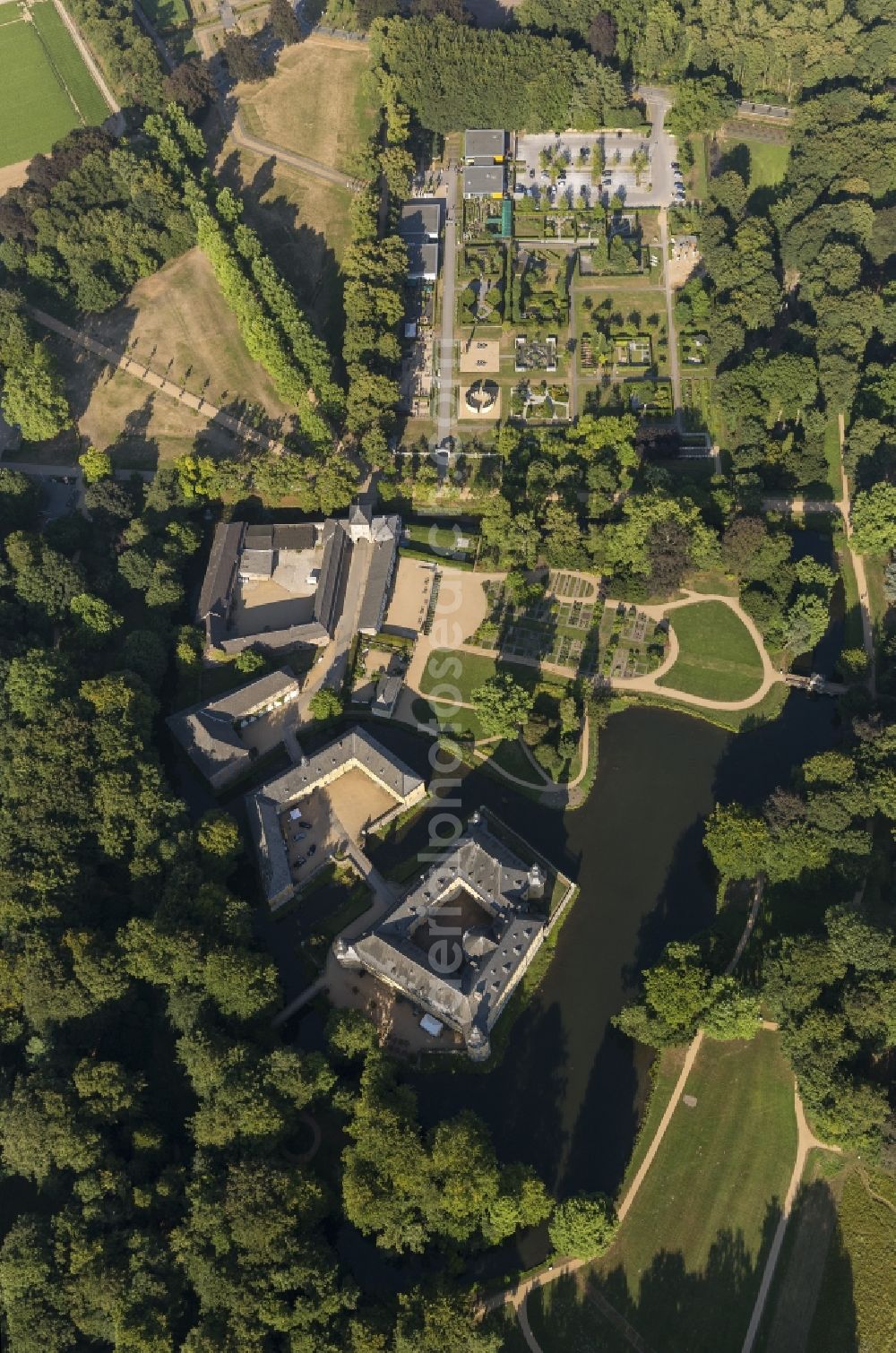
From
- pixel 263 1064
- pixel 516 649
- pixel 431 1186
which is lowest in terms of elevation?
pixel 431 1186

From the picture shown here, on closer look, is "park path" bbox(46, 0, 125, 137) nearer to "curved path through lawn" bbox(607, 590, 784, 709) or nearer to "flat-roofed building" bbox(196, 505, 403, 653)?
"flat-roofed building" bbox(196, 505, 403, 653)

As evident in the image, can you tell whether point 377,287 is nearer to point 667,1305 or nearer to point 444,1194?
point 444,1194

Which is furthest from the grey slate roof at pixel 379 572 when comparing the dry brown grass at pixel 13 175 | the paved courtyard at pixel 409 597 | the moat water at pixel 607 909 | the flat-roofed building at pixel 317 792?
the dry brown grass at pixel 13 175

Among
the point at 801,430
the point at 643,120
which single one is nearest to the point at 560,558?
the point at 801,430


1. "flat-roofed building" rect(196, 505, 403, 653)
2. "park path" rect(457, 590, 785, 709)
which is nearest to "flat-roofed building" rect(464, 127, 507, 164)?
"flat-roofed building" rect(196, 505, 403, 653)

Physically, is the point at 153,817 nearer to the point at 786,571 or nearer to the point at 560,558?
the point at 560,558

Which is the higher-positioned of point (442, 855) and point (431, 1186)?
point (442, 855)

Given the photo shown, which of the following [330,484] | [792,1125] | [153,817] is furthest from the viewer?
[330,484]
